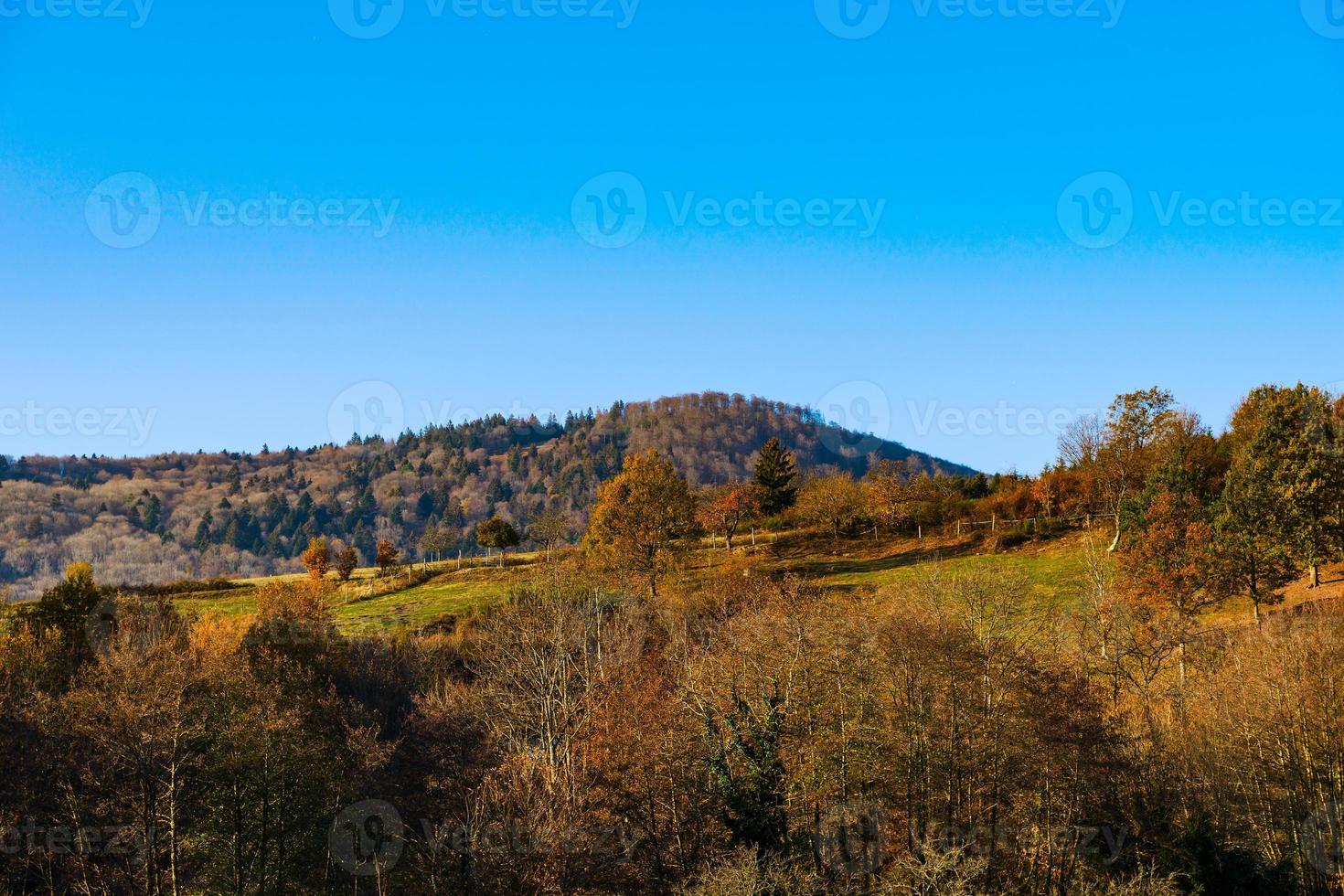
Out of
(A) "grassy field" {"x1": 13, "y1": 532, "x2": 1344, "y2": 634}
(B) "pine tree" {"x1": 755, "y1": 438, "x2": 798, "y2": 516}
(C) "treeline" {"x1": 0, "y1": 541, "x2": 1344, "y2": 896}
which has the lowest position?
(C) "treeline" {"x1": 0, "y1": 541, "x2": 1344, "y2": 896}

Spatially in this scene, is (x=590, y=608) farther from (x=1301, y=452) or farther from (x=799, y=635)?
(x=1301, y=452)

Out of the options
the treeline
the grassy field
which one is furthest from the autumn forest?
the grassy field

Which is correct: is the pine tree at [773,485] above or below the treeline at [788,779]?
above

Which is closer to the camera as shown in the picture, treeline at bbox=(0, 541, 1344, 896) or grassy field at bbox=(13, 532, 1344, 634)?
treeline at bbox=(0, 541, 1344, 896)

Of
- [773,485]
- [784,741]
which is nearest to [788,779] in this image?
[784,741]

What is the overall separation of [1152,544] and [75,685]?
210ft

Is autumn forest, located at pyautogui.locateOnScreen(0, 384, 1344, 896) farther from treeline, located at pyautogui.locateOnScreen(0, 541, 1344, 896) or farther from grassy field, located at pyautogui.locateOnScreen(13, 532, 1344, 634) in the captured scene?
grassy field, located at pyautogui.locateOnScreen(13, 532, 1344, 634)

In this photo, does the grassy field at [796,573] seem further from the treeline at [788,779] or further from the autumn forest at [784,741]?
the treeline at [788,779]

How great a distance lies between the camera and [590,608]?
69.6m

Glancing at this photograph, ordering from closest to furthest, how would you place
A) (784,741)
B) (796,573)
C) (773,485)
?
(784,741), (796,573), (773,485)

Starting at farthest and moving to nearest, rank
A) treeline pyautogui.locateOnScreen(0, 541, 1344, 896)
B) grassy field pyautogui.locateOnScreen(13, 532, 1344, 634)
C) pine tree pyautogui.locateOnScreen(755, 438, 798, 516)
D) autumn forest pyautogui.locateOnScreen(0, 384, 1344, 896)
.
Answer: pine tree pyautogui.locateOnScreen(755, 438, 798, 516)
grassy field pyautogui.locateOnScreen(13, 532, 1344, 634)
autumn forest pyautogui.locateOnScreen(0, 384, 1344, 896)
treeline pyautogui.locateOnScreen(0, 541, 1344, 896)

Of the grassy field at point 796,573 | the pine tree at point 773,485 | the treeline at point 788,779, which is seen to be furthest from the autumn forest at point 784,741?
the pine tree at point 773,485

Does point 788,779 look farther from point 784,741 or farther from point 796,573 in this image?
point 796,573

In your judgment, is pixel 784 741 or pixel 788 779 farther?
pixel 784 741
